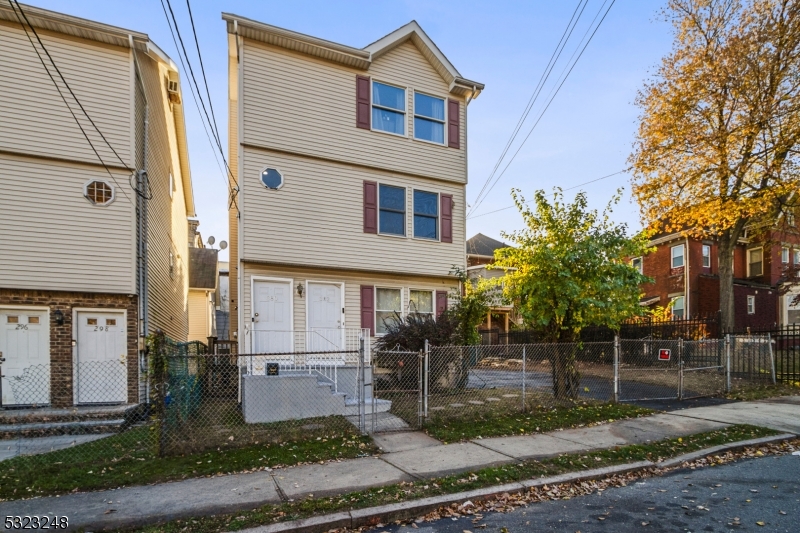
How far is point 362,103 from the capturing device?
12836 mm

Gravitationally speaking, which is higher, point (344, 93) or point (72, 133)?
point (344, 93)

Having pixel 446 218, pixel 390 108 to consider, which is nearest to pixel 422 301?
pixel 446 218

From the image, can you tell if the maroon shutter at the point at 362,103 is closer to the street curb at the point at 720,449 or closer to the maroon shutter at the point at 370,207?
the maroon shutter at the point at 370,207

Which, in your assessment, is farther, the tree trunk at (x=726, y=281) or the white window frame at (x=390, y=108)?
the tree trunk at (x=726, y=281)

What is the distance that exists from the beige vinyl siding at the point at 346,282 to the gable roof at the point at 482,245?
21271 millimetres

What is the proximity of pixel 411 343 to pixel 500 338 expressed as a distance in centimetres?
1280

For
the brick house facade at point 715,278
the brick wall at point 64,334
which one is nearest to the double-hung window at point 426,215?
the brick wall at point 64,334

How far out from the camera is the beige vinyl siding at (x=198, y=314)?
23969 millimetres

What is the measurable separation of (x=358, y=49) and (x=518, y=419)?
32.4ft

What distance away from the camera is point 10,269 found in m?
9.48

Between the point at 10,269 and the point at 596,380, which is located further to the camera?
the point at 596,380

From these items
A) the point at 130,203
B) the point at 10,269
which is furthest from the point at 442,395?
the point at 10,269

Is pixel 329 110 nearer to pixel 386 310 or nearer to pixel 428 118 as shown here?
pixel 428 118

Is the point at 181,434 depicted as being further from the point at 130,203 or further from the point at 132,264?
the point at 130,203
